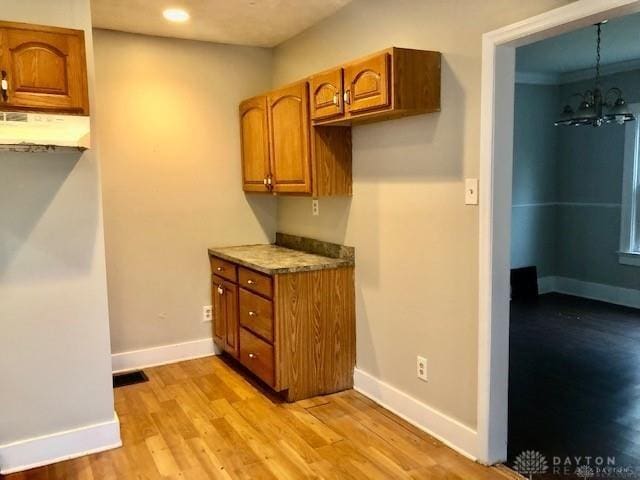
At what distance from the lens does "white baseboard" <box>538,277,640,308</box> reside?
5766 mm

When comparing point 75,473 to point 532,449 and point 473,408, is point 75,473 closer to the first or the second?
point 473,408

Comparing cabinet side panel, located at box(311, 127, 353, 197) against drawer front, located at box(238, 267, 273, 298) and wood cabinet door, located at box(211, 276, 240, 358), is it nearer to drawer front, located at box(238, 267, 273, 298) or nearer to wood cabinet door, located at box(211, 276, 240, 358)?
drawer front, located at box(238, 267, 273, 298)

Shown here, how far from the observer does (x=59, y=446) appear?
2701 millimetres

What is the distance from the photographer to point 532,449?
2725 millimetres

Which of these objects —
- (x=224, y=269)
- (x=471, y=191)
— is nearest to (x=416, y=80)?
(x=471, y=191)

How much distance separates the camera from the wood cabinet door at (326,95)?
9.84ft

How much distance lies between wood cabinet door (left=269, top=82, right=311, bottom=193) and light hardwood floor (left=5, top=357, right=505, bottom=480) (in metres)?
1.38

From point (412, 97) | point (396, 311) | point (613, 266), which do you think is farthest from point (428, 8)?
point (613, 266)

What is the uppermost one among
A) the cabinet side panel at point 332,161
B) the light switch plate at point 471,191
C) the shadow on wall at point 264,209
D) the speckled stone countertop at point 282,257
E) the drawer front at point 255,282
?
the cabinet side panel at point 332,161

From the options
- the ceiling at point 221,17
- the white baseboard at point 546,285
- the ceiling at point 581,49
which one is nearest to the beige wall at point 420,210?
the ceiling at point 221,17

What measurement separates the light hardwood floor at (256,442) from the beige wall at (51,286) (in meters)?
0.32

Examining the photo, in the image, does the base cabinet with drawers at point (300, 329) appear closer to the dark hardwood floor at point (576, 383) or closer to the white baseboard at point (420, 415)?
the white baseboard at point (420, 415)

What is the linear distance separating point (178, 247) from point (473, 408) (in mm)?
2494

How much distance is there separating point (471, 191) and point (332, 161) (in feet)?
3.60
